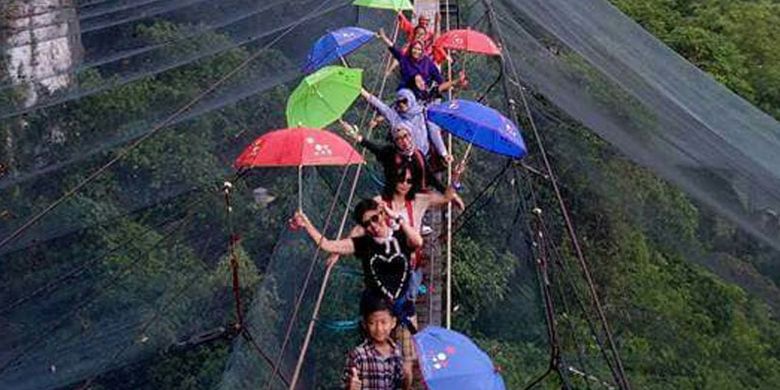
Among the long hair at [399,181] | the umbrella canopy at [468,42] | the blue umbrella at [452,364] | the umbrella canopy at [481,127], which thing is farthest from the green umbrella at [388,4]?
the blue umbrella at [452,364]

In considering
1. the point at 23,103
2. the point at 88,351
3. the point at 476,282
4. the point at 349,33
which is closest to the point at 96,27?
the point at 23,103

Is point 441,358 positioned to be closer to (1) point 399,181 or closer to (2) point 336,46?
(1) point 399,181

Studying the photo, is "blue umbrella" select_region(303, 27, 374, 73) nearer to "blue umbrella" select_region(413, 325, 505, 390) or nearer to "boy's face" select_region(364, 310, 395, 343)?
"boy's face" select_region(364, 310, 395, 343)

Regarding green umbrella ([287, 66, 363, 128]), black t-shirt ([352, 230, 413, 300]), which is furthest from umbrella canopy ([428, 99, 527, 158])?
black t-shirt ([352, 230, 413, 300])

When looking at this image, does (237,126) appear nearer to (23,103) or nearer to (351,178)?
(351,178)

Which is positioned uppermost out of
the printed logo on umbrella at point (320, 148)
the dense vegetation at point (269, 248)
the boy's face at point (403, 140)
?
the boy's face at point (403, 140)

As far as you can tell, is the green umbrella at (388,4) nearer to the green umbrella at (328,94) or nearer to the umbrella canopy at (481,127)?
the green umbrella at (328,94)

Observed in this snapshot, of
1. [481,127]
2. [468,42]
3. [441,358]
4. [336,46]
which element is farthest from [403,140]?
[468,42]
